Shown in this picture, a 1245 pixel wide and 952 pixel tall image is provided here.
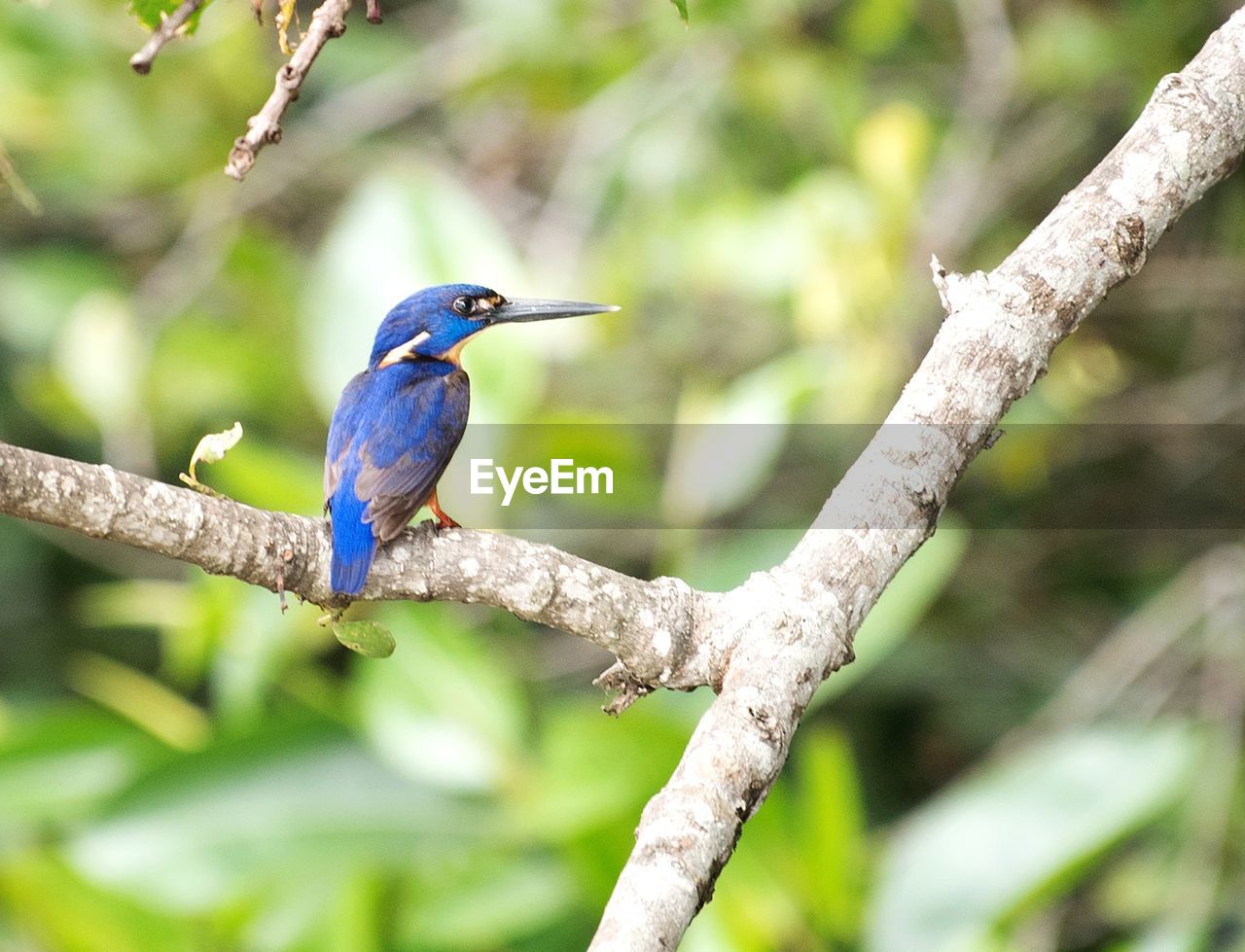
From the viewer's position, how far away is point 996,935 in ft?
9.46

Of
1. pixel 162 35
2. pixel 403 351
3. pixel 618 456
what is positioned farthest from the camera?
pixel 618 456

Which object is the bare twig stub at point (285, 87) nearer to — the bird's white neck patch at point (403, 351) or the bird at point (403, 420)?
the bird at point (403, 420)

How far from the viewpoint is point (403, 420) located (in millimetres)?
1907

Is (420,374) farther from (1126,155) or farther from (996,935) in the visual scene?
(996,935)

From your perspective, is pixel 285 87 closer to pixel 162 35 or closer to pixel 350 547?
pixel 162 35

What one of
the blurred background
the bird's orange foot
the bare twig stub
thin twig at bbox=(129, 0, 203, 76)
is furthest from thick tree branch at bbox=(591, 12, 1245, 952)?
the blurred background

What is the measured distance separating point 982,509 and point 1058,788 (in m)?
1.78

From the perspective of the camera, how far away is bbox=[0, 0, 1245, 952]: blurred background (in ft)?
10.0

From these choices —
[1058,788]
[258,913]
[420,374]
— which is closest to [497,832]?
[258,913]

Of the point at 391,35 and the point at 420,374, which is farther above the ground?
the point at 391,35

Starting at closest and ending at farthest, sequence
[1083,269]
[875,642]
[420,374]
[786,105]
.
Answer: [1083,269] < [420,374] < [875,642] < [786,105]

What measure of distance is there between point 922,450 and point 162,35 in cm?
86

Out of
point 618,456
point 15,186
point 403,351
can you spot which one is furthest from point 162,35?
point 618,456

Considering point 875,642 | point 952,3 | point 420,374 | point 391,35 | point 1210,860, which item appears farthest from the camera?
point 391,35
